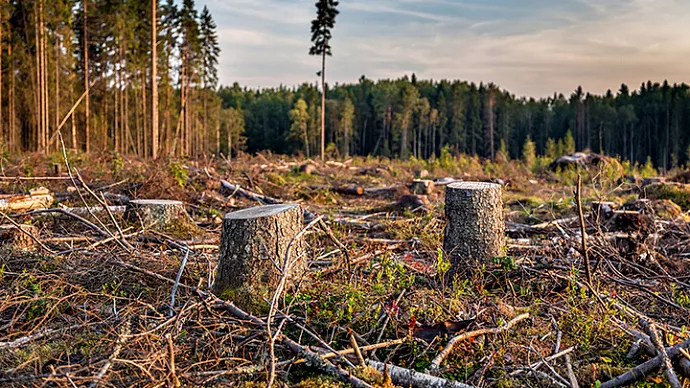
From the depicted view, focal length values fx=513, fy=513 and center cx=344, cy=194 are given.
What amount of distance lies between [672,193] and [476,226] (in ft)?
30.6

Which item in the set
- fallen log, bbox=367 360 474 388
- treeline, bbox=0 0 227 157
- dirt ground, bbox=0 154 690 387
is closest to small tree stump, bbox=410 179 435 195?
dirt ground, bbox=0 154 690 387

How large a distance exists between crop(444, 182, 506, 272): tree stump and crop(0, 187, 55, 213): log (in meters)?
6.43

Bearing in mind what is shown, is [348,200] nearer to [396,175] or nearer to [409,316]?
[396,175]

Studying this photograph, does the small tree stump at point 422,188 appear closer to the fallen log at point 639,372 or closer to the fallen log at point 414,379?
the fallen log at point 639,372

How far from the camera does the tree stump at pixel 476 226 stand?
17.2ft

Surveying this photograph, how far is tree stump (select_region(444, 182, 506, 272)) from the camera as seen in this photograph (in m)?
5.23

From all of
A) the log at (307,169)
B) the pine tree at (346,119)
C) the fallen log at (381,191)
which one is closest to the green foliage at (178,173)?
the fallen log at (381,191)

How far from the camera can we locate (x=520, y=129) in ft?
284

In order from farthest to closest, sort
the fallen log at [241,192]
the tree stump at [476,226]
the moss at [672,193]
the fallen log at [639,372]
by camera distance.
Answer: the moss at [672,193], the fallen log at [241,192], the tree stump at [476,226], the fallen log at [639,372]

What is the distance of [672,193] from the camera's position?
1205cm

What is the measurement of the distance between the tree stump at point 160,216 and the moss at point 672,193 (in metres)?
10.6

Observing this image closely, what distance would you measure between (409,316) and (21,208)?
6.89 m

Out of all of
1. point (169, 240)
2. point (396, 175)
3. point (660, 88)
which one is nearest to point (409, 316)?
point (169, 240)

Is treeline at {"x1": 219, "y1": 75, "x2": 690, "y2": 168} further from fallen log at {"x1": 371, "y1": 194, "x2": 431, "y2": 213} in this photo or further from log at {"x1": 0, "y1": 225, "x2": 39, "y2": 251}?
log at {"x1": 0, "y1": 225, "x2": 39, "y2": 251}
